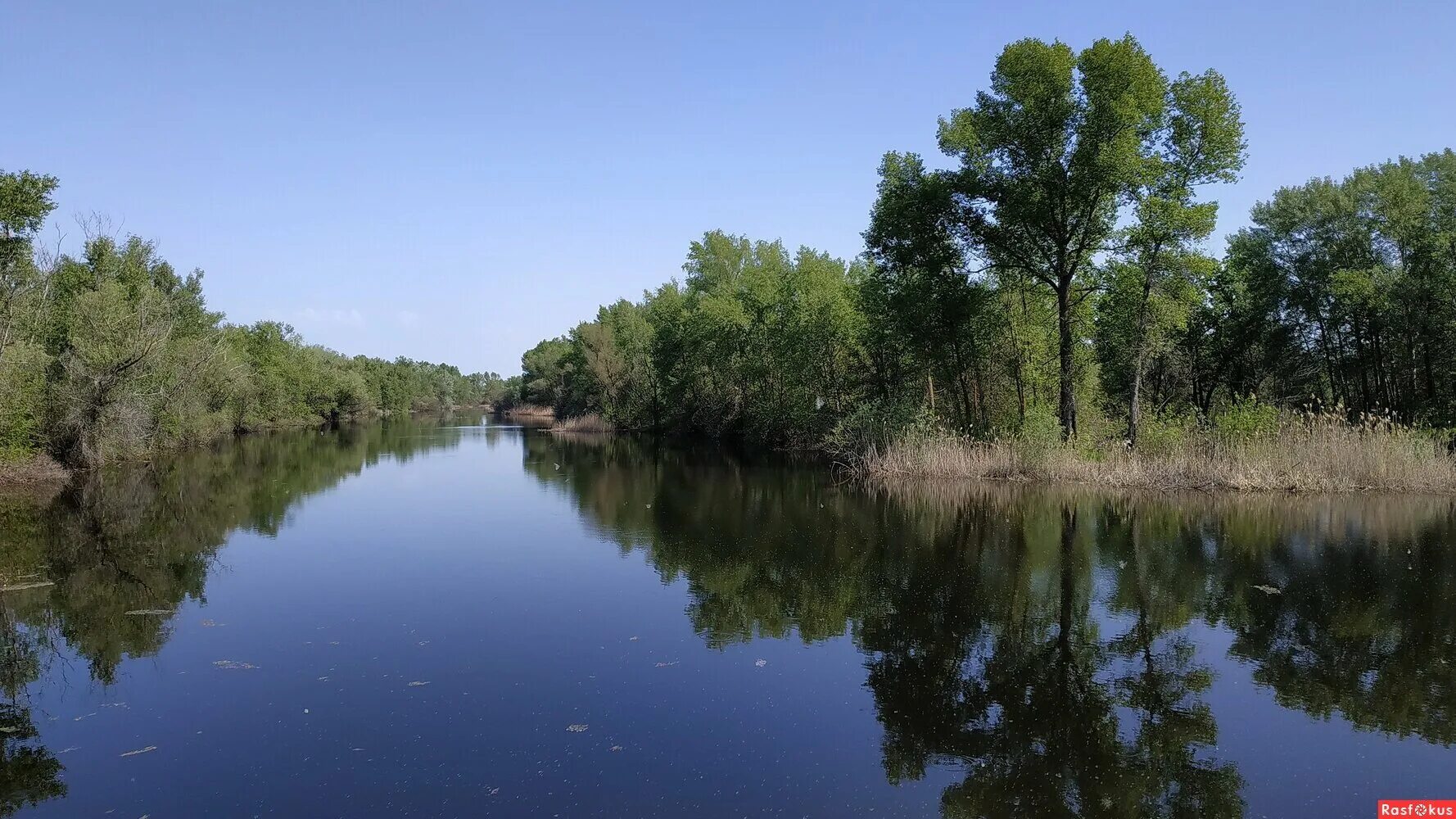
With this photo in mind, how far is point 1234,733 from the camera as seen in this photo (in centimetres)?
592

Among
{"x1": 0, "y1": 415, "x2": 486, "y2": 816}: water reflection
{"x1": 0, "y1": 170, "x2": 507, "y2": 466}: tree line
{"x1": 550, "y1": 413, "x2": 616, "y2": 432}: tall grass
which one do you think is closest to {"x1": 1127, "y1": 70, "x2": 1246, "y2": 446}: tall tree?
{"x1": 0, "y1": 415, "x2": 486, "y2": 816}: water reflection

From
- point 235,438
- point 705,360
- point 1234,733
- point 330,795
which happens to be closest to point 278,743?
point 330,795

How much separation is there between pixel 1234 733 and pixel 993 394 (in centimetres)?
2042

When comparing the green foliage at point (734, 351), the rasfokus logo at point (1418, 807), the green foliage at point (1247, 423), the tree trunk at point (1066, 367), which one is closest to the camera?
the rasfokus logo at point (1418, 807)

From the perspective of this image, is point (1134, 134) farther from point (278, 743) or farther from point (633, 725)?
point (278, 743)

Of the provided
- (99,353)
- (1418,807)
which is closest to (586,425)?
(99,353)

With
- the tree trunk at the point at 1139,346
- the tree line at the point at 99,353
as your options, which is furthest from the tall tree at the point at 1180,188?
the tree line at the point at 99,353

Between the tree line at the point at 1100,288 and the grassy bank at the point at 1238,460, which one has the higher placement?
the tree line at the point at 1100,288

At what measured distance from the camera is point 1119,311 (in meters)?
21.8

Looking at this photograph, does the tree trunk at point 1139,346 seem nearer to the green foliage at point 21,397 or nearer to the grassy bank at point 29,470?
the green foliage at point 21,397

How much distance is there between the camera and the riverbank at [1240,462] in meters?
17.2

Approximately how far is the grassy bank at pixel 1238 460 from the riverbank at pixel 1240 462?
2 centimetres

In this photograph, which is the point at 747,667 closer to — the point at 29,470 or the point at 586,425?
the point at 29,470

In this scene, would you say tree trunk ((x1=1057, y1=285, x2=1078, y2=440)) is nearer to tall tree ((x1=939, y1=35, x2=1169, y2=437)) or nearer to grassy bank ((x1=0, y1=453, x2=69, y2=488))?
tall tree ((x1=939, y1=35, x2=1169, y2=437))
